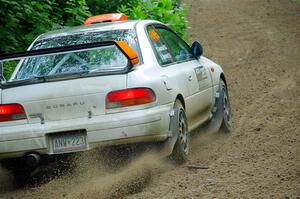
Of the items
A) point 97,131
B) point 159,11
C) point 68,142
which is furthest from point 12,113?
point 159,11

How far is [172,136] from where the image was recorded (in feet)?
21.5

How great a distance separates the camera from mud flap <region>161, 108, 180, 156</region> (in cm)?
650

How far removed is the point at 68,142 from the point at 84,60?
2.98 feet

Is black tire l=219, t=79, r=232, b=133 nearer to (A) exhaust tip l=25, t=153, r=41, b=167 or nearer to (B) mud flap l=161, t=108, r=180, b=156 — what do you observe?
(B) mud flap l=161, t=108, r=180, b=156

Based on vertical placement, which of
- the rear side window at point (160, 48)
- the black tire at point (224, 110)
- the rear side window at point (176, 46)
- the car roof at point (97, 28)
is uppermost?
the car roof at point (97, 28)

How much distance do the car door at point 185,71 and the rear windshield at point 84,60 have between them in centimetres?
42

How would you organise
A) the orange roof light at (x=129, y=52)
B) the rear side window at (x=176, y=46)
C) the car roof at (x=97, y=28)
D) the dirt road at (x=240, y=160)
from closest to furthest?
1. the dirt road at (x=240, y=160)
2. the orange roof light at (x=129, y=52)
3. the car roof at (x=97, y=28)
4. the rear side window at (x=176, y=46)

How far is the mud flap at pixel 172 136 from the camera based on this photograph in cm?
650

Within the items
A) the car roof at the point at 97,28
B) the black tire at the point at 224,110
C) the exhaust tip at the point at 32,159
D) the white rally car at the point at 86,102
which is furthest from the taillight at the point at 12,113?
the black tire at the point at 224,110

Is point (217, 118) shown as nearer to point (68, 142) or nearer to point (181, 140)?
point (181, 140)

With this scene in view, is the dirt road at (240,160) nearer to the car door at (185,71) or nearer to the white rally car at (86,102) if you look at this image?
the white rally car at (86,102)

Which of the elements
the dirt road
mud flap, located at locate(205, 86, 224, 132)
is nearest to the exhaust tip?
the dirt road

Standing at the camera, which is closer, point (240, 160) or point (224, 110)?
point (240, 160)

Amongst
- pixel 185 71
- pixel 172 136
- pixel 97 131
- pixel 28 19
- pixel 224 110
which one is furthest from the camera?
pixel 28 19
